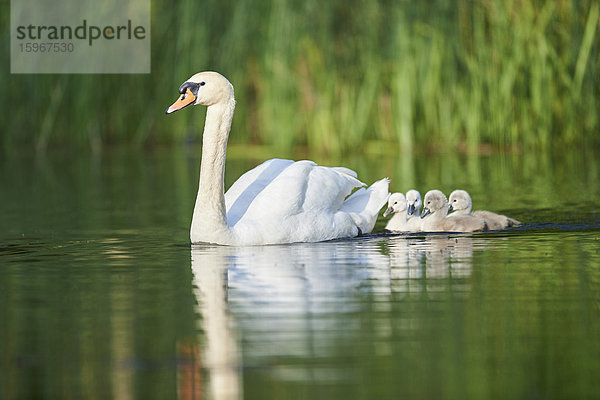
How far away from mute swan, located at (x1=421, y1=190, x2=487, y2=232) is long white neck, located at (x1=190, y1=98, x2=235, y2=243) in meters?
1.87

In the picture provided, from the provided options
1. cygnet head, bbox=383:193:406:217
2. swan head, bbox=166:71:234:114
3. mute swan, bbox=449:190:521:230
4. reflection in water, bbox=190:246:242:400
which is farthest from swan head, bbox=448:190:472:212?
reflection in water, bbox=190:246:242:400

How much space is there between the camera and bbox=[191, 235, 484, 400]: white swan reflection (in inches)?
215

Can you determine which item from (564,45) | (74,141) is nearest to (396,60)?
(564,45)

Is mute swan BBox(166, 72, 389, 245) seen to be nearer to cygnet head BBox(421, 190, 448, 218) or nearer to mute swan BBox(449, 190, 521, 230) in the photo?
cygnet head BBox(421, 190, 448, 218)

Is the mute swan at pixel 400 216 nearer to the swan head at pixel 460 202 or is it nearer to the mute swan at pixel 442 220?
the mute swan at pixel 442 220

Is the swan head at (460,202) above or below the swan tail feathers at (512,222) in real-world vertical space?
above

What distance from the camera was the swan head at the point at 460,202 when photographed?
10.3 m

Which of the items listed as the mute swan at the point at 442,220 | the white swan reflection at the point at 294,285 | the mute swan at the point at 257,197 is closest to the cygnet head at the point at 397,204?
the mute swan at the point at 442,220

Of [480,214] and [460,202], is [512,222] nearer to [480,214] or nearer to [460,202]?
[480,214]

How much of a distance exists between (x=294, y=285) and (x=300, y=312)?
2.85 ft

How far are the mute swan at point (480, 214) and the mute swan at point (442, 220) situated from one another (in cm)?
7

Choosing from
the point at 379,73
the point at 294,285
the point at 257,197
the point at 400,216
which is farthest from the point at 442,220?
the point at 379,73

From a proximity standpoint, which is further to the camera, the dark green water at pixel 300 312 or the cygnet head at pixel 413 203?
the cygnet head at pixel 413 203

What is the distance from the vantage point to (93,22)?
62.6ft
